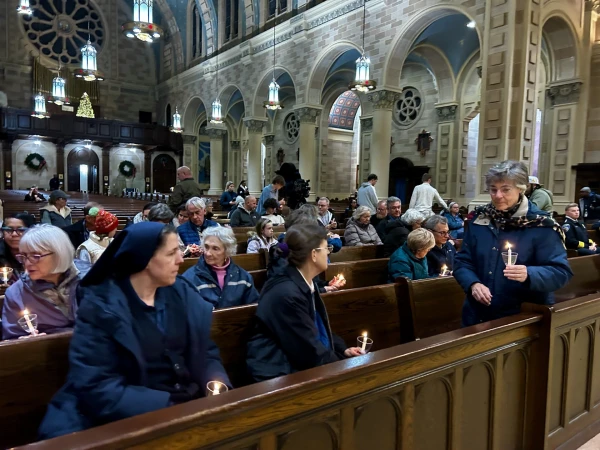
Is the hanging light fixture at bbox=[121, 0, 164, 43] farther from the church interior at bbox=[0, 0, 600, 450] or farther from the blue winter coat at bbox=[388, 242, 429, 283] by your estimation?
→ the blue winter coat at bbox=[388, 242, 429, 283]

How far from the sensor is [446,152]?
15.4m

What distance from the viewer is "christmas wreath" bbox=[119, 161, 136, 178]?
24.5 m

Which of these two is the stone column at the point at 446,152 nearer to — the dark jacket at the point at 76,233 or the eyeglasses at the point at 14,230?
the dark jacket at the point at 76,233

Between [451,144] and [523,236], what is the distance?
13968mm

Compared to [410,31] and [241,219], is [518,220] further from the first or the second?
[410,31]

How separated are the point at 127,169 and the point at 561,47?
866 inches

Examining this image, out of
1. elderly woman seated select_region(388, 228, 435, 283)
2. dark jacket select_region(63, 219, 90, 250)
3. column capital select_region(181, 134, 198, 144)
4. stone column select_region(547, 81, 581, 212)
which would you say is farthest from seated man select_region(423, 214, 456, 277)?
column capital select_region(181, 134, 198, 144)

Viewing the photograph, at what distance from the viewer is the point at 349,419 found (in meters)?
1.46

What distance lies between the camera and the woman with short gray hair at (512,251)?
217 centimetres

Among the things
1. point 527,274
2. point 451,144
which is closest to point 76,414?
point 527,274

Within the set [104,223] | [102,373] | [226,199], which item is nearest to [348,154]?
[226,199]

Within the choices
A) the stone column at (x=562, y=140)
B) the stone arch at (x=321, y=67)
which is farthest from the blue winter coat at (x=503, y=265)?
the stone arch at (x=321, y=67)

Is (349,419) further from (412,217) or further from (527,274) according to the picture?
(412,217)

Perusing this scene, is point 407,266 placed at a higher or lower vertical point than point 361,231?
lower
